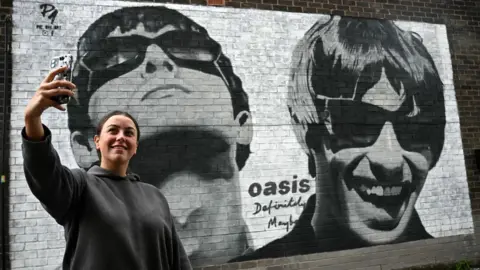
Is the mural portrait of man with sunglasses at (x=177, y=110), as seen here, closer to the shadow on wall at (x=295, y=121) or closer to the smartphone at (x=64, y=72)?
the shadow on wall at (x=295, y=121)

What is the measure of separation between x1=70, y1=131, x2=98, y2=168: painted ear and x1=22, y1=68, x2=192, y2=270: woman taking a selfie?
111 inches

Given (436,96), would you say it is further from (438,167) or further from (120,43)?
(120,43)

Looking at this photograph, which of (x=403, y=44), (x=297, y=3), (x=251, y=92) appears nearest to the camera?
(x=251, y=92)

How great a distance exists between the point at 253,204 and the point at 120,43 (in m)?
2.60

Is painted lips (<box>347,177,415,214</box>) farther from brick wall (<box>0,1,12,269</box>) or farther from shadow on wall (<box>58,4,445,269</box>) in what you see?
brick wall (<box>0,1,12,269</box>)

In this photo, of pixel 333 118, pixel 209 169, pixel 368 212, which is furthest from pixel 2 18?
pixel 368 212

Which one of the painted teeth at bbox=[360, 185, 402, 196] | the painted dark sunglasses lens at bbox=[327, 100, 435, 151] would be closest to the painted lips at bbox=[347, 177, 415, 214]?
the painted teeth at bbox=[360, 185, 402, 196]

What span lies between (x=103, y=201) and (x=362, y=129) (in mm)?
4506

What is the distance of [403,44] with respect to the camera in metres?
5.80

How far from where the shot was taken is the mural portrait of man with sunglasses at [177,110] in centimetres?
442

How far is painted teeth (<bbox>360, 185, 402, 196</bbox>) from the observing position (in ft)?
17.1

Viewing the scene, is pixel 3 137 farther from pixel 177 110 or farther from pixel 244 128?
pixel 244 128

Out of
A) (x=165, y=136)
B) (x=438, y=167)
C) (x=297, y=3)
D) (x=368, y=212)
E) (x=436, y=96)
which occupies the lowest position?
(x=368, y=212)

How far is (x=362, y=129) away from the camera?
210 inches
